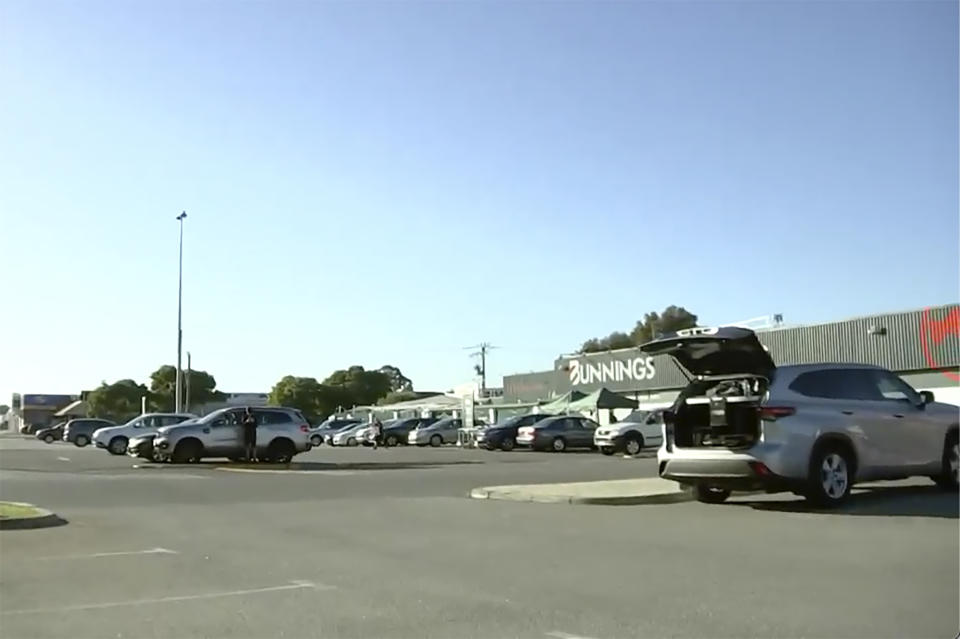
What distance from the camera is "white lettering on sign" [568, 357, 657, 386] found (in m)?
52.8

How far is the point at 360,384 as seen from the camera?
130m

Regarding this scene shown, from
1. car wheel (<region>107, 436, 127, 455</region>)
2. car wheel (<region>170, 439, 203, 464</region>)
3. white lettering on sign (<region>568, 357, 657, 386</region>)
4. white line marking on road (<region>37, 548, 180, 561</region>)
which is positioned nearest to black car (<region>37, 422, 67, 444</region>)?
car wheel (<region>107, 436, 127, 455</region>)

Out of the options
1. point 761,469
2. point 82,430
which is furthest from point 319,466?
point 82,430

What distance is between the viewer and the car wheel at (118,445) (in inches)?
1516

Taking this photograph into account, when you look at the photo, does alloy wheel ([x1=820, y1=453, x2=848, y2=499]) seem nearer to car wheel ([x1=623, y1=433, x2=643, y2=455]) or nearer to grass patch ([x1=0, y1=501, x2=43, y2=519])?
grass patch ([x1=0, y1=501, x2=43, y2=519])

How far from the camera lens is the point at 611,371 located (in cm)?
5606

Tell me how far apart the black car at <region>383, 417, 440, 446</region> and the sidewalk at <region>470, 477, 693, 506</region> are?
Result: 35.0 metres

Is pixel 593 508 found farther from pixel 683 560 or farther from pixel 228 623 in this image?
pixel 228 623

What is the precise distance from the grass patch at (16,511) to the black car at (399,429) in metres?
37.5

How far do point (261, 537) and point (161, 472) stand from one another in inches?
566

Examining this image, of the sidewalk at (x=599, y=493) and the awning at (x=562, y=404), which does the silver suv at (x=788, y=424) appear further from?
the awning at (x=562, y=404)

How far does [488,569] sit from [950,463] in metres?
8.20

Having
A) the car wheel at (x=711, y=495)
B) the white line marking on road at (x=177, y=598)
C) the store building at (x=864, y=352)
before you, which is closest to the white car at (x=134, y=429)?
the store building at (x=864, y=352)

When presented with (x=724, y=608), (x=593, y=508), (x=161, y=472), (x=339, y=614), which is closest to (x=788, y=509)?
(x=593, y=508)
